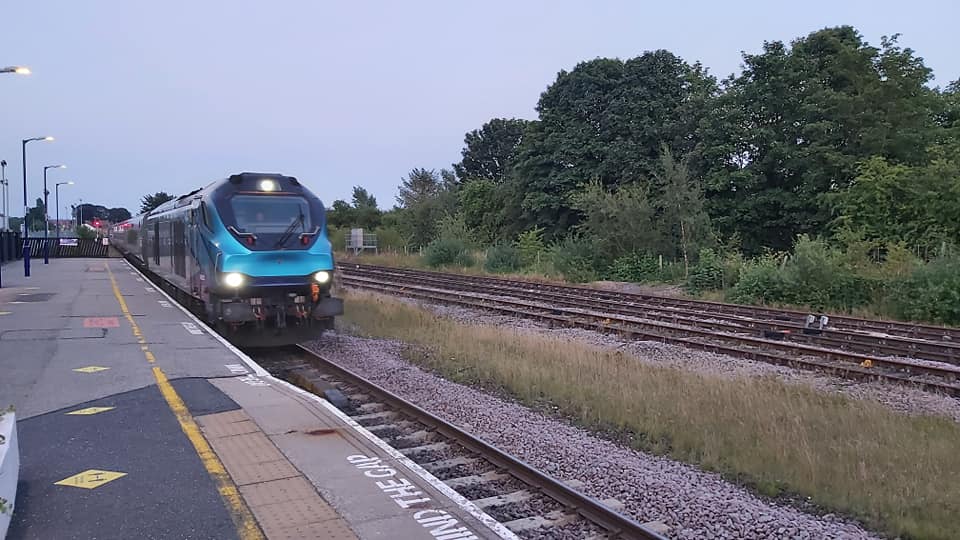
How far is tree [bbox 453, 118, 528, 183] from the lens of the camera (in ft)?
269

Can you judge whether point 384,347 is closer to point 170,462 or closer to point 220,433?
point 220,433

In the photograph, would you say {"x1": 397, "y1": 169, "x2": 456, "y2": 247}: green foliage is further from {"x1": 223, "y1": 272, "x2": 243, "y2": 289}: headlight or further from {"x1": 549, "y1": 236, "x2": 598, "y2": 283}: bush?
{"x1": 223, "y1": 272, "x2": 243, "y2": 289}: headlight

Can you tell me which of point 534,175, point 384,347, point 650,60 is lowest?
point 384,347

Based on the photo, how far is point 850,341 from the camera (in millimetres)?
14148

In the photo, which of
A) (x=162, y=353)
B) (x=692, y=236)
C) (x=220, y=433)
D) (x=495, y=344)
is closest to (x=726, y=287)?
(x=692, y=236)

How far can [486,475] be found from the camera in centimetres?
666

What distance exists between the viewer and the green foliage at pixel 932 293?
17188mm

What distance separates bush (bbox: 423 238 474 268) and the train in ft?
92.8

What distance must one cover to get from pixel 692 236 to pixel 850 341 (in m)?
16.7

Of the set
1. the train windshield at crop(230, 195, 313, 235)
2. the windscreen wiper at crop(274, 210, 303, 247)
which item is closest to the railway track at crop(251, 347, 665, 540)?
the windscreen wiper at crop(274, 210, 303, 247)

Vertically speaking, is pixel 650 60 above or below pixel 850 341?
above

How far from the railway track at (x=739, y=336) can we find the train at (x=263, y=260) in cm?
656

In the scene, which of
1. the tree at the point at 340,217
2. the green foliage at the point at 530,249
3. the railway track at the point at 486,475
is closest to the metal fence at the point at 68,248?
the tree at the point at 340,217

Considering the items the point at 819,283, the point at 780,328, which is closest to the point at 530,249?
the point at 819,283
